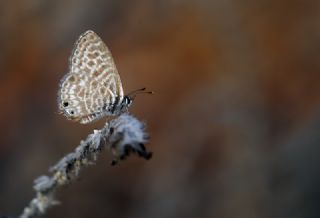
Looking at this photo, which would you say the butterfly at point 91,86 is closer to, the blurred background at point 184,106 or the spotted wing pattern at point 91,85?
the spotted wing pattern at point 91,85

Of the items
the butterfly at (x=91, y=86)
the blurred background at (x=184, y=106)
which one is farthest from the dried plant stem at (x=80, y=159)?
the blurred background at (x=184, y=106)

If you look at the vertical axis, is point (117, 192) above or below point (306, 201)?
above

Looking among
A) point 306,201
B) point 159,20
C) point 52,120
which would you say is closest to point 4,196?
point 52,120

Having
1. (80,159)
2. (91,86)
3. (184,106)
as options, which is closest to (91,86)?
(91,86)

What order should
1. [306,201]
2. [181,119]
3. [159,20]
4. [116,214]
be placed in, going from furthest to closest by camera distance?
[159,20] → [181,119] → [116,214] → [306,201]

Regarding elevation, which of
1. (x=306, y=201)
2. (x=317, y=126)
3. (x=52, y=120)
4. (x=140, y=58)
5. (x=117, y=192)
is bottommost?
(x=306, y=201)

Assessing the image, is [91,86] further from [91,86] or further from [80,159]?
[80,159]

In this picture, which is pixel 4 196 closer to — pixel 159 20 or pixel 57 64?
pixel 57 64
